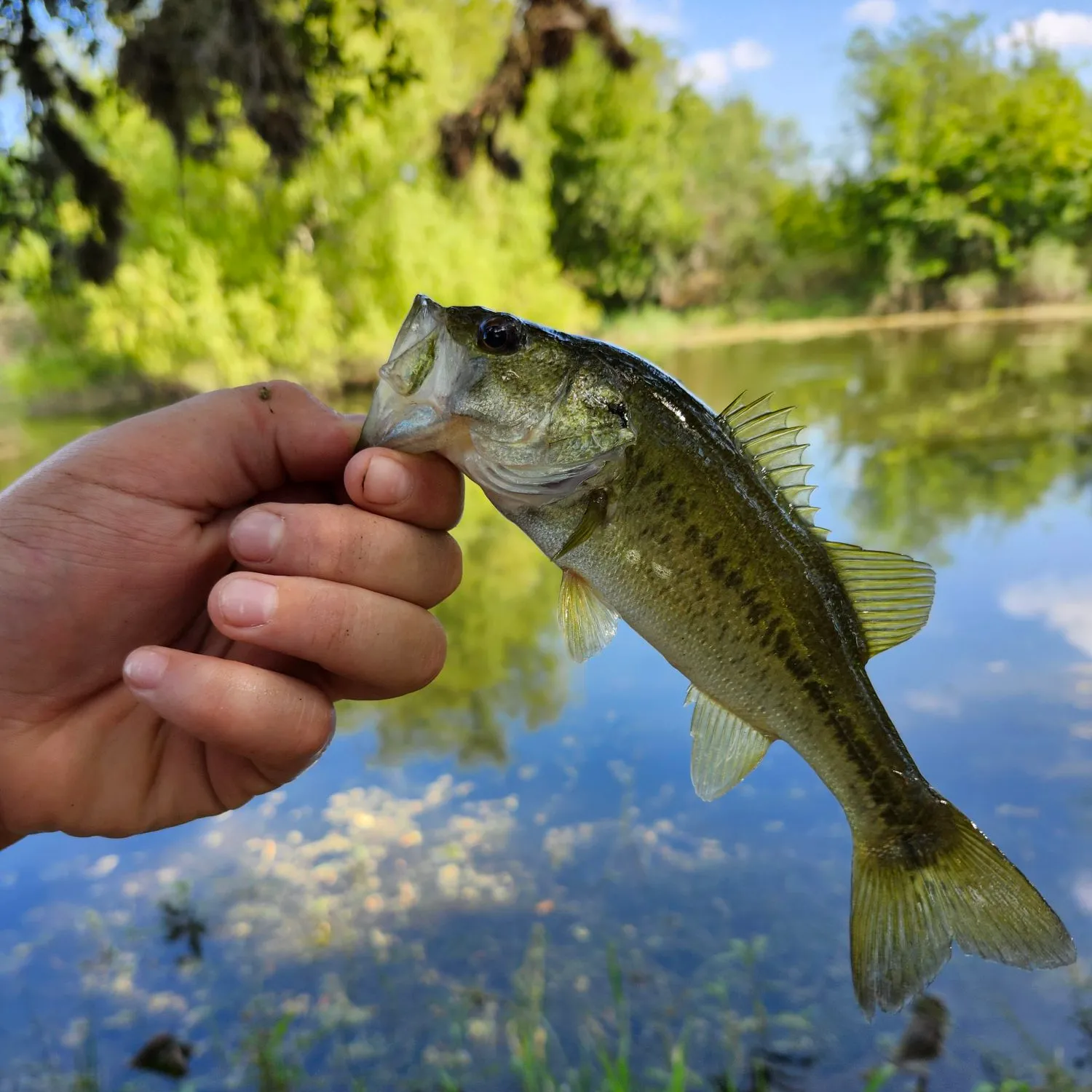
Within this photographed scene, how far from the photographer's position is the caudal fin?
1544 mm

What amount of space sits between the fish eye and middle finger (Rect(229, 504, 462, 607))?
44 cm

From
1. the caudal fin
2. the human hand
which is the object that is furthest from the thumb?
the caudal fin

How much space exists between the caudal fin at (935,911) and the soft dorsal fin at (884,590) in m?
0.37

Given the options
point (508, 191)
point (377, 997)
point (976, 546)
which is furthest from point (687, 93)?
point (377, 997)

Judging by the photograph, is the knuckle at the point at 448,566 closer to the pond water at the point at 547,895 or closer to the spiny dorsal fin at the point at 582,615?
the spiny dorsal fin at the point at 582,615

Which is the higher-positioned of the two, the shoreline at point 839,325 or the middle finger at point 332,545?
the shoreline at point 839,325

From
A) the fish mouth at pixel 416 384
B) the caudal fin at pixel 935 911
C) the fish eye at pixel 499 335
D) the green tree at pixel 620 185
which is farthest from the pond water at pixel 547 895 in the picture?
the green tree at pixel 620 185

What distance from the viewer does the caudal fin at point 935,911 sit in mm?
1544

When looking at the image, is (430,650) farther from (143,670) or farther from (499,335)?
(499,335)

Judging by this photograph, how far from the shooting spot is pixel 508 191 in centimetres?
2209

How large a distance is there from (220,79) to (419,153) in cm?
1732

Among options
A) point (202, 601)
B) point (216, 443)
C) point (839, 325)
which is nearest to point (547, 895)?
point (202, 601)

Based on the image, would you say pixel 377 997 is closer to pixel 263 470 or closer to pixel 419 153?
pixel 263 470

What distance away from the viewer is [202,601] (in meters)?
2.21
